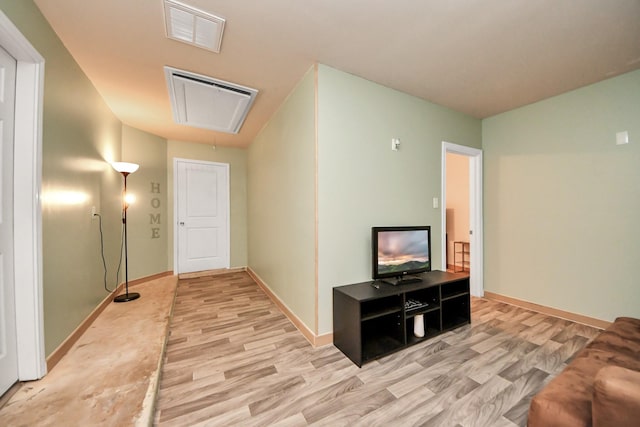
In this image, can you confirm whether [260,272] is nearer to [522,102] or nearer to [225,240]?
[225,240]

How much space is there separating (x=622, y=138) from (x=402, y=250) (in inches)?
96.8

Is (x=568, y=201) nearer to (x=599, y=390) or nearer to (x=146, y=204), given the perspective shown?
(x=599, y=390)

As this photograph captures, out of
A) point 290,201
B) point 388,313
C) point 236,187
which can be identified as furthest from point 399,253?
point 236,187

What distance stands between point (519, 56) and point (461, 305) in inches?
97.5

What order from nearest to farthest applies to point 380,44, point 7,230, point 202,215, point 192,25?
point 7,230
point 192,25
point 380,44
point 202,215

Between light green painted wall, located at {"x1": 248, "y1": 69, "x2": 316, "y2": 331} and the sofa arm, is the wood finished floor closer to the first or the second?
light green painted wall, located at {"x1": 248, "y1": 69, "x2": 316, "y2": 331}

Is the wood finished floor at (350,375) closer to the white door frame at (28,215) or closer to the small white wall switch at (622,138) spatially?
the white door frame at (28,215)

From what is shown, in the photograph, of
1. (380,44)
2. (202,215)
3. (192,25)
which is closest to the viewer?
(192,25)

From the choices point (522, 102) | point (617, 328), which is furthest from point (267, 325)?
point (522, 102)

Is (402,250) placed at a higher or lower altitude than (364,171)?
lower

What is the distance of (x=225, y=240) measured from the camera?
493 cm

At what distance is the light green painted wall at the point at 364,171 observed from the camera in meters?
2.21

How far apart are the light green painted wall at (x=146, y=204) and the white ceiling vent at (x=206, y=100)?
3.64 feet

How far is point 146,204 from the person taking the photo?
160 inches
